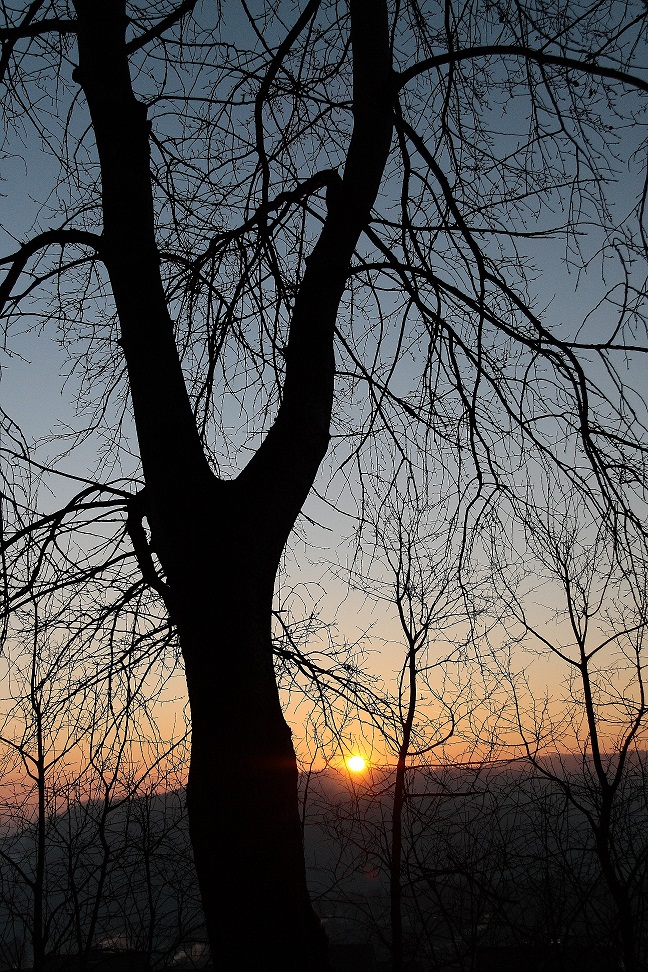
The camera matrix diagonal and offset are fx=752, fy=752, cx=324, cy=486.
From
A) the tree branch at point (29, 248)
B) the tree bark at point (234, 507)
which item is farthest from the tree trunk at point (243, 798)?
the tree branch at point (29, 248)

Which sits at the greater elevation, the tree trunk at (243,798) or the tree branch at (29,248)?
the tree branch at (29,248)

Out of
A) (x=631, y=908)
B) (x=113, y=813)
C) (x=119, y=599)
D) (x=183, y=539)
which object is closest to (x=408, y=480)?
(x=119, y=599)

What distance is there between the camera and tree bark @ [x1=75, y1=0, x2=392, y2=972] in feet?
5.53

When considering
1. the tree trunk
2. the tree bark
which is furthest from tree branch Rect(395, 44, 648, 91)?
the tree trunk

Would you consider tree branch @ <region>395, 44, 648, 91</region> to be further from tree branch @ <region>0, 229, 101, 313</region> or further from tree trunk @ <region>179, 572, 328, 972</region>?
tree trunk @ <region>179, 572, 328, 972</region>

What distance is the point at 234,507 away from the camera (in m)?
2.06

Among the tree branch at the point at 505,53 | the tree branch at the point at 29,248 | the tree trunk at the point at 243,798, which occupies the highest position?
the tree branch at the point at 505,53

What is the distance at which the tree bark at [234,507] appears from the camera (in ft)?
5.53

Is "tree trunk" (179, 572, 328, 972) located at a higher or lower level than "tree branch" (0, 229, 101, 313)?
lower

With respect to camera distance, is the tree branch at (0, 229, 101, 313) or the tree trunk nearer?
the tree trunk

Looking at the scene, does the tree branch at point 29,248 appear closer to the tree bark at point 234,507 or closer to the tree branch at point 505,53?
the tree bark at point 234,507

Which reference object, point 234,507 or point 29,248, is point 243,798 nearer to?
point 234,507

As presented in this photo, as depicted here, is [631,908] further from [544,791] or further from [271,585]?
[271,585]

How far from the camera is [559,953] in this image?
313cm
